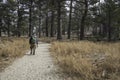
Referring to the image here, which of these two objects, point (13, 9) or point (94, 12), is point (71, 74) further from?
point (13, 9)

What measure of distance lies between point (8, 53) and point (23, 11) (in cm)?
3990

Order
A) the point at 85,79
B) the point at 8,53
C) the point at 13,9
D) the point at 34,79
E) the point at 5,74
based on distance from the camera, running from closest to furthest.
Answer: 1. the point at 85,79
2. the point at 34,79
3. the point at 5,74
4. the point at 8,53
5. the point at 13,9

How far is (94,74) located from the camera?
984cm

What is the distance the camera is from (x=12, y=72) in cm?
1159

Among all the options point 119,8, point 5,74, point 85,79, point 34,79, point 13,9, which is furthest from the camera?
point 13,9

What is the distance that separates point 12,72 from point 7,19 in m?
47.0

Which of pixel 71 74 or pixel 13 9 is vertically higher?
pixel 13 9

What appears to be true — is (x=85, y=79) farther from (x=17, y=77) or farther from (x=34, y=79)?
(x=17, y=77)

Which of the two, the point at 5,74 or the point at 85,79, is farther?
the point at 5,74

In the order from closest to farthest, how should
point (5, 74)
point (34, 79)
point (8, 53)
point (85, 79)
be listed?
point (85, 79)
point (34, 79)
point (5, 74)
point (8, 53)

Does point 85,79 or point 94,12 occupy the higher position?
point 94,12

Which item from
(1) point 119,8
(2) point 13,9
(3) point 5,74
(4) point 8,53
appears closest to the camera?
(3) point 5,74

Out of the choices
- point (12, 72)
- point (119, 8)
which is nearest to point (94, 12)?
point (119, 8)

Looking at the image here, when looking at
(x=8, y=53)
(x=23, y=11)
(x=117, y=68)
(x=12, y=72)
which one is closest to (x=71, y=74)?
(x=117, y=68)
